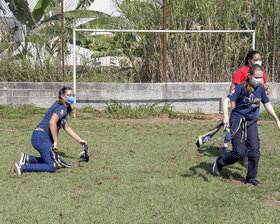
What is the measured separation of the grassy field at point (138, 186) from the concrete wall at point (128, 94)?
3.07m

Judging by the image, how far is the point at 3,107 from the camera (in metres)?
11.6

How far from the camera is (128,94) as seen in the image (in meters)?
11.7

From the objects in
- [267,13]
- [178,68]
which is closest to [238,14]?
[267,13]

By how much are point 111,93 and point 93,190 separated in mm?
6582

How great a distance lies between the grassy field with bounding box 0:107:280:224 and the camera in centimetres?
453

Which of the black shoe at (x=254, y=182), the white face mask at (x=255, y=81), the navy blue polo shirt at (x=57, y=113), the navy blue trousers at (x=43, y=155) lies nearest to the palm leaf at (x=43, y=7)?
the navy blue polo shirt at (x=57, y=113)

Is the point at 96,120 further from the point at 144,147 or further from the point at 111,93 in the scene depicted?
the point at 144,147

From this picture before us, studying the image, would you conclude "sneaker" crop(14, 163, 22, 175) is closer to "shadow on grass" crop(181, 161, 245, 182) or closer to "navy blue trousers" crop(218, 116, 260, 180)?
"shadow on grass" crop(181, 161, 245, 182)

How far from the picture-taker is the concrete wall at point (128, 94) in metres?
11.7

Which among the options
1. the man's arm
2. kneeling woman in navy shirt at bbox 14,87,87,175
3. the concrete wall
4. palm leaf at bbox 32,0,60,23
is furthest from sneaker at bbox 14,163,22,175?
palm leaf at bbox 32,0,60,23

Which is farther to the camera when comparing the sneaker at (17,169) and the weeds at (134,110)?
the weeds at (134,110)

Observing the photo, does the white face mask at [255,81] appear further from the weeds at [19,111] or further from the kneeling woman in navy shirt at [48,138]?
the weeds at [19,111]

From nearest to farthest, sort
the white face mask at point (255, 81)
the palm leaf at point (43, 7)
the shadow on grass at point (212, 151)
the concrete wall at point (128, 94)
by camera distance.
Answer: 1. the white face mask at point (255, 81)
2. the shadow on grass at point (212, 151)
3. the concrete wall at point (128, 94)
4. the palm leaf at point (43, 7)

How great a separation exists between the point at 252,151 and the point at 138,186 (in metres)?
1.60
